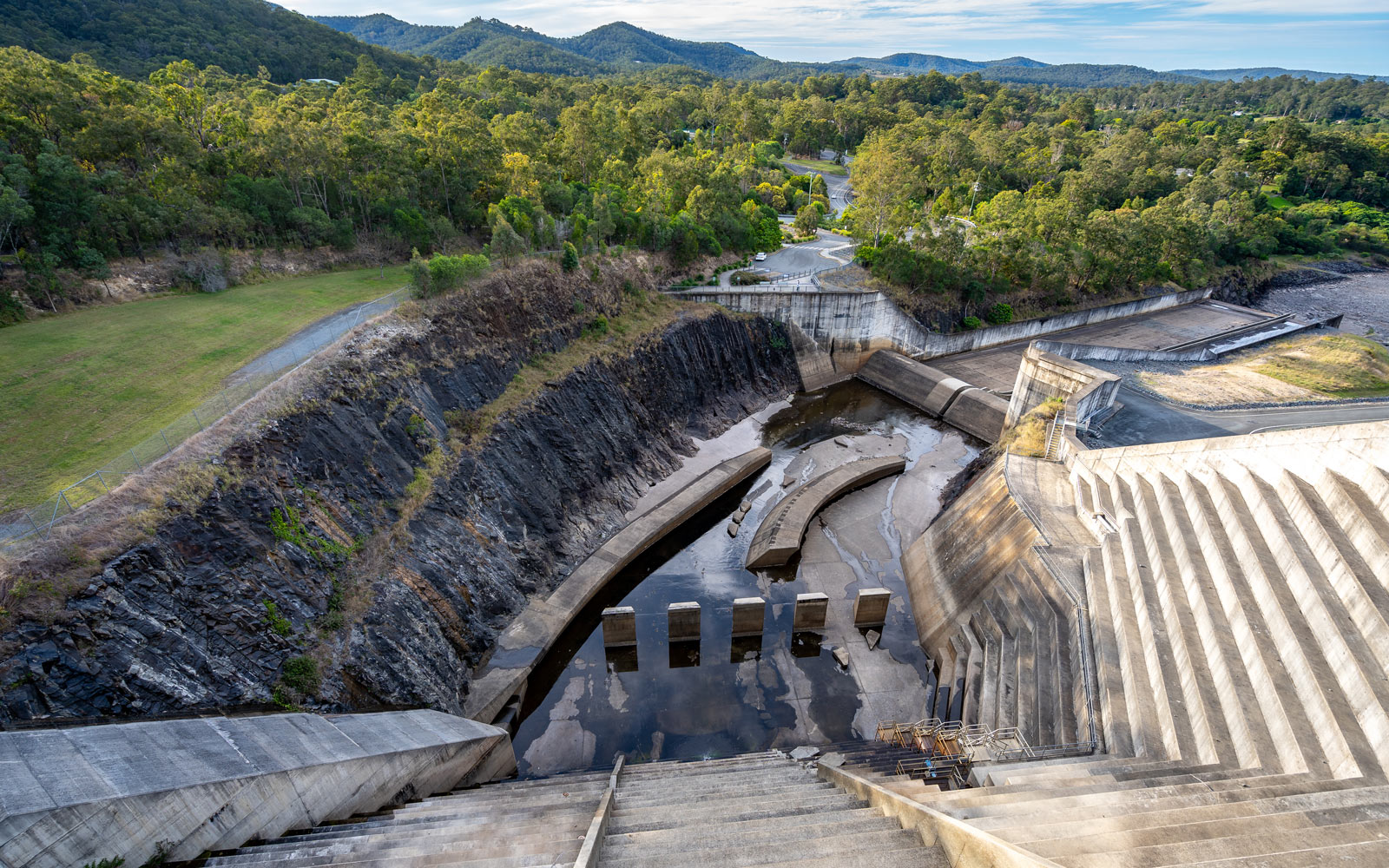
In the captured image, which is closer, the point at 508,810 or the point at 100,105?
the point at 508,810

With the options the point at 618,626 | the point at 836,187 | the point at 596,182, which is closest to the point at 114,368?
the point at 618,626

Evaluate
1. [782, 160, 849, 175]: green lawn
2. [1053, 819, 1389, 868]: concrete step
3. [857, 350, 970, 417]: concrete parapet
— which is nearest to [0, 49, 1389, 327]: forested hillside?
[782, 160, 849, 175]: green lawn

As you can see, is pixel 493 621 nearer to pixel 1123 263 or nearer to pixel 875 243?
pixel 875 243

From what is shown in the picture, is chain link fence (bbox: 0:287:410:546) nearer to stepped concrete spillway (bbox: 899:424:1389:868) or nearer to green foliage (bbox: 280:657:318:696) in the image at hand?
green foliage (bbox: 280:657:318:696)

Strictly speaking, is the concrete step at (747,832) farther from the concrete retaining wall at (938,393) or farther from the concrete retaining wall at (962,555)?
the concrete retaining wall at (938,393)

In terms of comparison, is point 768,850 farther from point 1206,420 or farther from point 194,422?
point 1206,420

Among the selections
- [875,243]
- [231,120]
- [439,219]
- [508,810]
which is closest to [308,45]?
[231,120]
